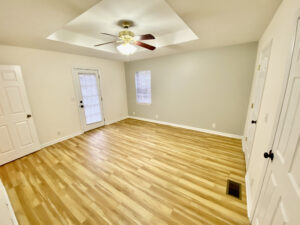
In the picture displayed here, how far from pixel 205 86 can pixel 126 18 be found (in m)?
2.66

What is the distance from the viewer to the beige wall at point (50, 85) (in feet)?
9.33

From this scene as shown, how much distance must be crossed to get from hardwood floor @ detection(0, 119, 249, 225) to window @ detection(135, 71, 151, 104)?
2157 mm

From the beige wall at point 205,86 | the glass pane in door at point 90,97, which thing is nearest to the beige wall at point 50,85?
the glass pane in door at point 90,97

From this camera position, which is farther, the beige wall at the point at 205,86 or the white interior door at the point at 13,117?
the beige wall at the point at 205,86

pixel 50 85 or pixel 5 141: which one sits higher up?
pixel 50 85

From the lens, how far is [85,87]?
405 cm

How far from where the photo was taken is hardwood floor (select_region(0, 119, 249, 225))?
4.99 feet

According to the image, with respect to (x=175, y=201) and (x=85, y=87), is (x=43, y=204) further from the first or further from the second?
(x=85, y=87)

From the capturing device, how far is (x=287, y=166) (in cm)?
81

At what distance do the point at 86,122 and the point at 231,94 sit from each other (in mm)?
4551

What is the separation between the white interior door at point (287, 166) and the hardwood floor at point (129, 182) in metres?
0.74

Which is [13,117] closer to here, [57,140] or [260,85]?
[57,140]

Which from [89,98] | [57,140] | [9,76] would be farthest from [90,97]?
[9,76]

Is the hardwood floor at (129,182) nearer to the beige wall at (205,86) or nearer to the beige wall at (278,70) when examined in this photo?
the beige wall at (278,70)
